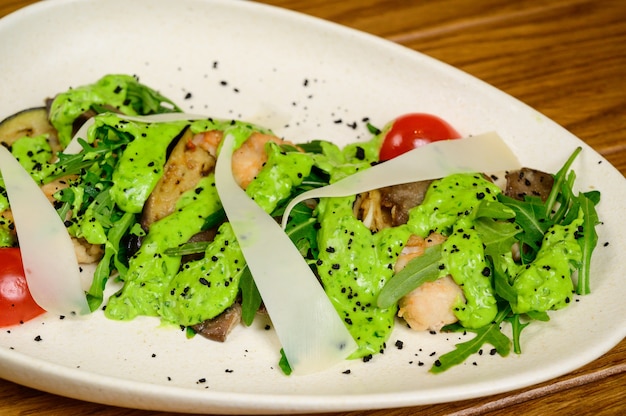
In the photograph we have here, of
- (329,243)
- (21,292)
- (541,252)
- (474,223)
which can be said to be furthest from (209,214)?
(541,252)

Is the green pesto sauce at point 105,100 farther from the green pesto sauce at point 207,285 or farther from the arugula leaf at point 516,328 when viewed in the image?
the arugula leaf at point 516,328

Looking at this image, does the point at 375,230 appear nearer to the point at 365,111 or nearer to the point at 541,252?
the point at 541,252

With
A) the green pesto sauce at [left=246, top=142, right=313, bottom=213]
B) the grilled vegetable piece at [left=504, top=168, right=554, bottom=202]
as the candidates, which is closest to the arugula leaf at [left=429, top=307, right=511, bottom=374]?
the grilled vegetable piece at [left=504, top=168, right=554, bottom=202]

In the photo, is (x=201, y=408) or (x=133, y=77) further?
(x=133, y=77)

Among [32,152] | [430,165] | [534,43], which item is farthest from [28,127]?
[534,43]

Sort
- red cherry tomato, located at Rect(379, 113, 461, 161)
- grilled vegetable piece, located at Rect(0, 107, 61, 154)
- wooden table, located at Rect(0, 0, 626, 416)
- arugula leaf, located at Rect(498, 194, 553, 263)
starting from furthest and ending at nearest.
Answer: wooden table, located at Rect(0, 0, 626, 416)
red cherry tomato, located at Rect(379, 113, 461, 161)
grilled vegetable piece, located at Rect(0, 107, 61, 154)
arugula leaf, located at Rect(498, 194, 553, 263)

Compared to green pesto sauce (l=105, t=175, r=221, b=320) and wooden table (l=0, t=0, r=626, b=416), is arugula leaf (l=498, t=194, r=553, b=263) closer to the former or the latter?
wooden table (l=0, t=0, r=626, b=416)
